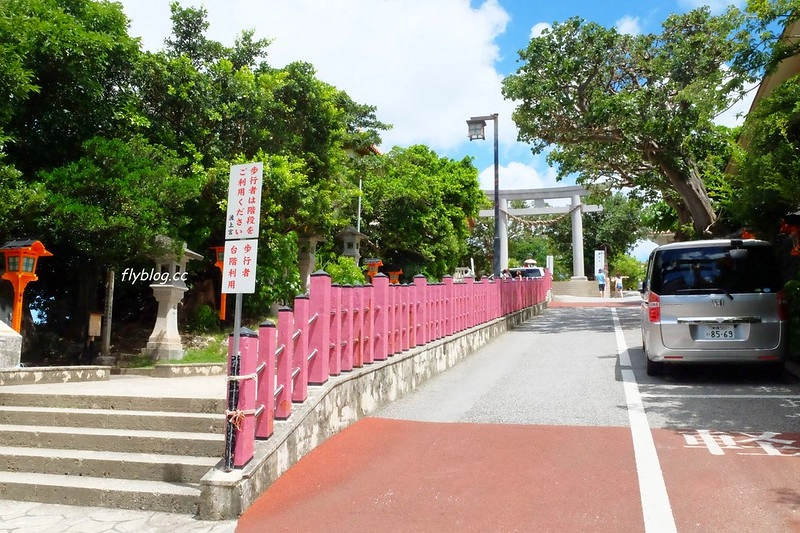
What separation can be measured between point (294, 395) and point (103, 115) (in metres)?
8.80

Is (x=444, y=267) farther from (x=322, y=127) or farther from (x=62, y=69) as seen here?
(x=62, y=69)

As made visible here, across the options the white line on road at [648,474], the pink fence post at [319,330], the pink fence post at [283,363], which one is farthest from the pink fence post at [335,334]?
the white line on road at [648,474]

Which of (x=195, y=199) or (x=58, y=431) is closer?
(x=58, y=431)

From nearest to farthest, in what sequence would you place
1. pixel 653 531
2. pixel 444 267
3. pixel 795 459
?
pixel 653 531 → pixel 795 459 → pixel 444 267

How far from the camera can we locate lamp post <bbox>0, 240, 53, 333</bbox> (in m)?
10.0

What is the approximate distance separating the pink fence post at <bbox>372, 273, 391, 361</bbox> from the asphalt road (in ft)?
2.45

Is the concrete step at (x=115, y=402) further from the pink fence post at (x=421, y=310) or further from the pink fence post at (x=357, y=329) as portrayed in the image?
the pink fence post at (x=421, y=310)

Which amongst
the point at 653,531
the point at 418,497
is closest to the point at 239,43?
the point at 418,497

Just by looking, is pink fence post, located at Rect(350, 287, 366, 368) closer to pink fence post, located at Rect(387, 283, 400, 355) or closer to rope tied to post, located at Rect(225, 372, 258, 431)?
pink fence post, located at Rect(387, 283, 400, 355)

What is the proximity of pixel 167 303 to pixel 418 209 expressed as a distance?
598 inches

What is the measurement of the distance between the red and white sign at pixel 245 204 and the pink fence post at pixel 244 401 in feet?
2.65

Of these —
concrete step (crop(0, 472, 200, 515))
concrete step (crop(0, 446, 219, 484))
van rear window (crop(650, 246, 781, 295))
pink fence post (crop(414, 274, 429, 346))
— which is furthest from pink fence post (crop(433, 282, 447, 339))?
concrete step (crop(0, 472, 200, 515))

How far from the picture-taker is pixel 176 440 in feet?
18.1

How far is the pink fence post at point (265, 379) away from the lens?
5.26 meters
